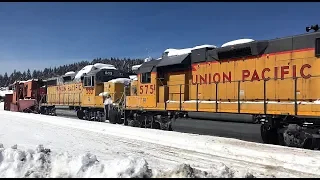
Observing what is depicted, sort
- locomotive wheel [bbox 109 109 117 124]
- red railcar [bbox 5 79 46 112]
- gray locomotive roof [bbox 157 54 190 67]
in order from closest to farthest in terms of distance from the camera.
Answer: gray locomotive roof [bbox 157 54 190 67], locomotive wheel [bbox 109 109 117 124], red railcar [bbox 5 79 46 112]

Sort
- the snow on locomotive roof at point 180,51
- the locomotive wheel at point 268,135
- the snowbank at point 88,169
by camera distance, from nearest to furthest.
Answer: the snowbank at point 88,169
the locomotive wheel at point 268,135
the snow on locomotive roof at point 180,51

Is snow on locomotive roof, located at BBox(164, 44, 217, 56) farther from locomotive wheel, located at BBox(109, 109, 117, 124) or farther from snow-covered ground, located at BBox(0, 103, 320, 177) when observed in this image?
locomotive wheel, located at BBox(109, 109, 117, 124)

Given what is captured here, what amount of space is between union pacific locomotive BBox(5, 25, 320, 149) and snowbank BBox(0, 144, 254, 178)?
194 inches

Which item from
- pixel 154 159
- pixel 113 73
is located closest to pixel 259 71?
pixel 154 159

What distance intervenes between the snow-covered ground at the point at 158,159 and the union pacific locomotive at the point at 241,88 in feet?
3.57

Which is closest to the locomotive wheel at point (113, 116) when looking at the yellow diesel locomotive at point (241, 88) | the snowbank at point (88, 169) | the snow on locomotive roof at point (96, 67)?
the yellow diesel locomotive at point (241, 88)

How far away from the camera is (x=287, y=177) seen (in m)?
6.57

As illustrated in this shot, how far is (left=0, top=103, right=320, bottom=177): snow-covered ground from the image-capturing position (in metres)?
6.28

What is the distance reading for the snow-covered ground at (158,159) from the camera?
20.6 ft

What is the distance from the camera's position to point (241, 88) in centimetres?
1247

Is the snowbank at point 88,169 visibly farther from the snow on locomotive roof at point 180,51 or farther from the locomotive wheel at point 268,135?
the snow on locomotive roof at point 180,51

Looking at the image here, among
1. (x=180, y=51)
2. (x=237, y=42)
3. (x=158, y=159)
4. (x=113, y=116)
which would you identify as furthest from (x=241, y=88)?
(x=113, y=116)

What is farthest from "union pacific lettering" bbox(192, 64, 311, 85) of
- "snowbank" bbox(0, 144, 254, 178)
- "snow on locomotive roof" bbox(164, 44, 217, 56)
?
"snowbank" bbox(0, 144, 254, 178)

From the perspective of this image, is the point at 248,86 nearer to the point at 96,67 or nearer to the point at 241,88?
the point at 241,88
